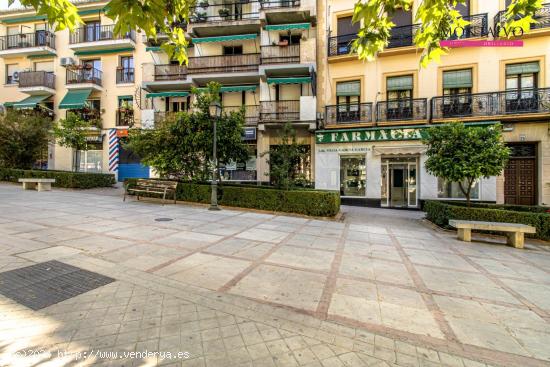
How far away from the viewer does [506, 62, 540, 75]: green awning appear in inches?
497

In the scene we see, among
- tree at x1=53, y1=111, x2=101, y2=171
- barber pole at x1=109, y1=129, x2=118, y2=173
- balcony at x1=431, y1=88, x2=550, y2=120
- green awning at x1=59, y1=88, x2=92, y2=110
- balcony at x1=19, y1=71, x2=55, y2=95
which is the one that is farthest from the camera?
balcony at x1=19, y1=71, x2=55, y2=95

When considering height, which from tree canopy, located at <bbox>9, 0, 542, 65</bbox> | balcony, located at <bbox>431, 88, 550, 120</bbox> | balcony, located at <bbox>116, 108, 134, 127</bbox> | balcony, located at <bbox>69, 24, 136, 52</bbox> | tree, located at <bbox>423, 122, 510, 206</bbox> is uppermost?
balcony, located at <bbox>69, 24, 136, 52</bbox>

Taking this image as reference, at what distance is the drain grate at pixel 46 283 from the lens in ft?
9.72

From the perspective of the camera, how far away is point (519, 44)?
12734 mm

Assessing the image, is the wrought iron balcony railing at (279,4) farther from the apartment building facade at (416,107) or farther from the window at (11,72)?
the window at (11,72)

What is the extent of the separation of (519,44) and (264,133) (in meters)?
13.8

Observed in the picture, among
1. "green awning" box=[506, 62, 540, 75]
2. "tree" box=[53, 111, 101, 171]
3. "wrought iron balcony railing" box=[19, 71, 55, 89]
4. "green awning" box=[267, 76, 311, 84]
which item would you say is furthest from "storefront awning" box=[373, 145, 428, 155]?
"wrought iron balcony railing" box=[19, 71, 55, 89]

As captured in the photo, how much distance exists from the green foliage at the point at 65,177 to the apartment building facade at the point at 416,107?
13547 mm

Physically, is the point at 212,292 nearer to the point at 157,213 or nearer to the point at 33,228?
the point at 33,228

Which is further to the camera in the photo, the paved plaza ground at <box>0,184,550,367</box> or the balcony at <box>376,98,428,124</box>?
the balcony at <box>376,98,428,124</box>

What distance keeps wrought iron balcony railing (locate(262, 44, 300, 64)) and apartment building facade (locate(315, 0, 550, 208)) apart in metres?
1.64

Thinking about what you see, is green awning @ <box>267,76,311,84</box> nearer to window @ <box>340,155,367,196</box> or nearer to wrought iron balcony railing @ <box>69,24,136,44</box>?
window @ <box>340,155,367,196</box>

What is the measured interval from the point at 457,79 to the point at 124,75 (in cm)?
2258

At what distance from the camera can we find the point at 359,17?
3254 millimetres
